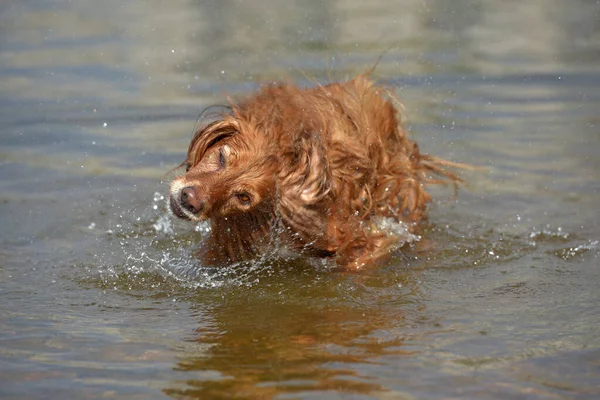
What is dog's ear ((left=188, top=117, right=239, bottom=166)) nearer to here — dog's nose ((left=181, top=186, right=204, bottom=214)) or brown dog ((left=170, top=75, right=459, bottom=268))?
brown dog ((left=170, top=75, right=459, bottom=268))

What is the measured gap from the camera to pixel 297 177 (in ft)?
18.5

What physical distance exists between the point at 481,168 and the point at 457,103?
1702 millimetres

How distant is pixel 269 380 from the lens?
4.68 m

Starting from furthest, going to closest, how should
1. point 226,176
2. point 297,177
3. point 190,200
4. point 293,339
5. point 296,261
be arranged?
point 296,261
point 297,177
point 226,176
point 190,200
point 293,339

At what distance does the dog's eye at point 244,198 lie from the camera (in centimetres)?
551

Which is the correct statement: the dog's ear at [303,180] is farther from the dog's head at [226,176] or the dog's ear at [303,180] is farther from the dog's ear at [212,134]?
the dog's ear at [212,134]

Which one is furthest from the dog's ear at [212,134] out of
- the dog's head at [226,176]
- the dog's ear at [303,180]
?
the dog's ear at [303,180]

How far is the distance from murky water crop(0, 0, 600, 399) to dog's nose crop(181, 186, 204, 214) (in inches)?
26.0

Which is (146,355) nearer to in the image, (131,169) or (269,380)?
(269,380)

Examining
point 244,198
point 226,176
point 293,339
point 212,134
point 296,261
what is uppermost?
point 212,134

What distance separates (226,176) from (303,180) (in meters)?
0.47

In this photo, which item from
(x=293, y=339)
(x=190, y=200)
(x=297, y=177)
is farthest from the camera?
(x=297, y=177)

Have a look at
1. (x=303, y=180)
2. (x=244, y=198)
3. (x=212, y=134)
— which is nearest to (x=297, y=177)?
(x=303, y=180)

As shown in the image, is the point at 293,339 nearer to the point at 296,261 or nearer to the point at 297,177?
the point at 297,177
